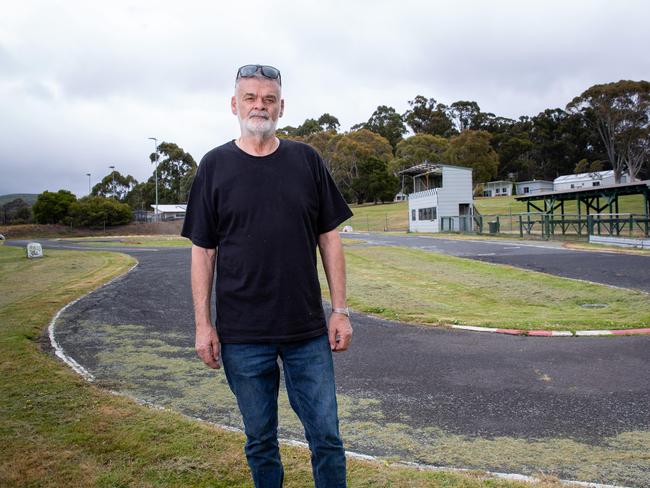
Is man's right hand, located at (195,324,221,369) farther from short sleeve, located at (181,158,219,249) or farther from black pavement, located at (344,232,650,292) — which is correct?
black pavement, located at (344,232,650,292)

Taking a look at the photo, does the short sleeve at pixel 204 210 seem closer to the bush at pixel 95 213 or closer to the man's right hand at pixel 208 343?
the man's right hand at pixel 208 343

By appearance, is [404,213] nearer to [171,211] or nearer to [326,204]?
[171,211]

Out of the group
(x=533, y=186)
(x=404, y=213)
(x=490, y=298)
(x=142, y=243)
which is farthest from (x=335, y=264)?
(x=533, y=186)

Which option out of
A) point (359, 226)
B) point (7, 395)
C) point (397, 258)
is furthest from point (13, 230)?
point (7, 395)

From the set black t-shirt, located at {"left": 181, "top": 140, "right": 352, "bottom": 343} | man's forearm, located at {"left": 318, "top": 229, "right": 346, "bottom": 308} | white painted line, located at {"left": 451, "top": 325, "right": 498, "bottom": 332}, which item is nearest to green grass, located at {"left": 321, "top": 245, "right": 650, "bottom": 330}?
white painted line, located at {"left": 451, "top": 325, "right": 498, "bottom": 332}

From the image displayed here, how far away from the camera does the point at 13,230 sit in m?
57.6

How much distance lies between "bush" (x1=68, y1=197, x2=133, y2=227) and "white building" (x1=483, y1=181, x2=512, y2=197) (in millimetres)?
57132

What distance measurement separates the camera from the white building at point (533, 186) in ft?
281

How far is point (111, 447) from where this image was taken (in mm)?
3900

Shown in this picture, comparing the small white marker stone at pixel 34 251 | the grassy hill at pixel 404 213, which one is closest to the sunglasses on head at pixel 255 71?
the small white marker stone at pixel 34 251

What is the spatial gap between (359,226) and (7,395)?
5865 centimetres

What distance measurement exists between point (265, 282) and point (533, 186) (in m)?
90.6

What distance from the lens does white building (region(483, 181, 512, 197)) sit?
292 feet

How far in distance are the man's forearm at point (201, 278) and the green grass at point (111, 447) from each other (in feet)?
4.30
